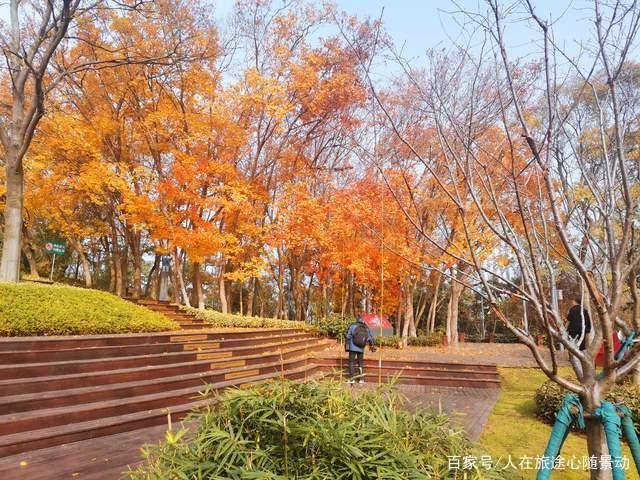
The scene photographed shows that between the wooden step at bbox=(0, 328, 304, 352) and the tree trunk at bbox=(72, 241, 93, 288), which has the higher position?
the tree trunk at bbox=(72, 241, 93, 288)

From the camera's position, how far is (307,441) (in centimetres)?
167

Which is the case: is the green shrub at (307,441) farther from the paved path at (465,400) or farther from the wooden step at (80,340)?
the paved path at (465,400)

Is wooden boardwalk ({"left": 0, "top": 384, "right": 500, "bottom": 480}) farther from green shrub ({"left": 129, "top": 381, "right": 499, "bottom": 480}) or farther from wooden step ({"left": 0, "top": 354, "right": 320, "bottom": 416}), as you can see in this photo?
green shrub ({"left": 129, "top": 381, "right": 499, "bottom": 480})

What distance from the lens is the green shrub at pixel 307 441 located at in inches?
63.4

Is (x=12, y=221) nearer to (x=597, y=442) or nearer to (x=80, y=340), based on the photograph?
(x=80, y=340)

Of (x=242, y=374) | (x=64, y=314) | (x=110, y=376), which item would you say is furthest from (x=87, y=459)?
(x=242, y=374)

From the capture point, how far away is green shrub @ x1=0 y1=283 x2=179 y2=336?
6.71m

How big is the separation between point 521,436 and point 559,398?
1.12 m

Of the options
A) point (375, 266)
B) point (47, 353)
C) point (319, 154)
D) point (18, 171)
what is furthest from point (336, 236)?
point (47, 353)

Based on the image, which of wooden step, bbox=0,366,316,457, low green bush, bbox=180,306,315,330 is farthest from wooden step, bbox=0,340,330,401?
low green bush, bbox=180,306,315,330

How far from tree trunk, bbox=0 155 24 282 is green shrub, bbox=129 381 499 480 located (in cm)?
905

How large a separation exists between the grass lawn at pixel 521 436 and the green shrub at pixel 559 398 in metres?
0.19

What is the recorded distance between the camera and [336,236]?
15.8 metres

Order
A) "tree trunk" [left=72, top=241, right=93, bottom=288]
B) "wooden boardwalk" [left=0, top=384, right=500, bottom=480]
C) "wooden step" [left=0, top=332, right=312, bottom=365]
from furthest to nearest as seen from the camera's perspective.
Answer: "tree trunk" [left=72, top=241, right=93, bottom=288] < "wooden step" [left=0, top=332, right=312, bottom=365] < "wooden boardwalk" [left=0, top=384, right=500, bottom=480]
